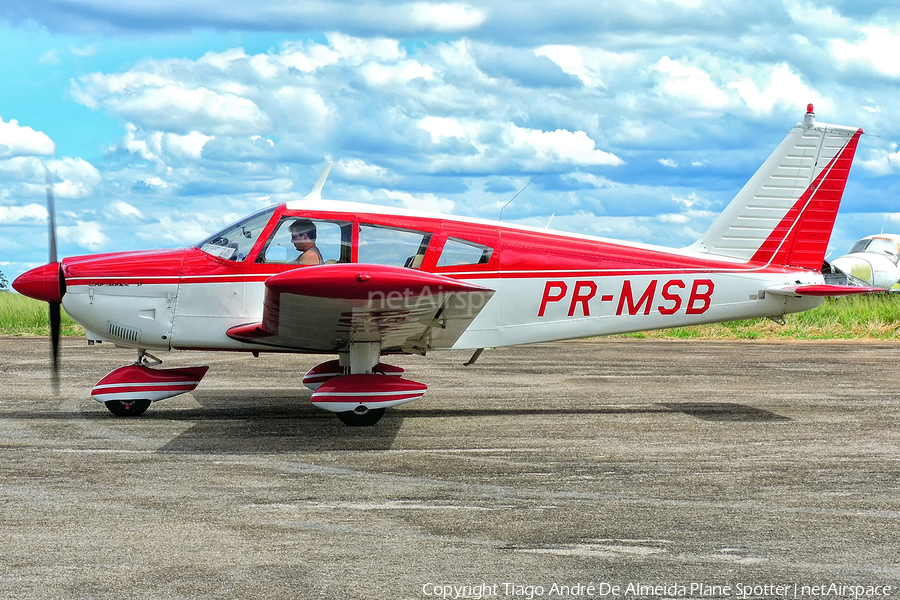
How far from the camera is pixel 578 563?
4648mm

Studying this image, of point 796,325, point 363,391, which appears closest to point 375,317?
point 363,391

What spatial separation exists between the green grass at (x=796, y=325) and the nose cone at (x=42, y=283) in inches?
492

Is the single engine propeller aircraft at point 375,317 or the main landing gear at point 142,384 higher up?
the single engine propeller aircraft at point 375,317

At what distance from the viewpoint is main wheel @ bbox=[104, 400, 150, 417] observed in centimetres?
900

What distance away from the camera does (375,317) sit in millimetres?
7516

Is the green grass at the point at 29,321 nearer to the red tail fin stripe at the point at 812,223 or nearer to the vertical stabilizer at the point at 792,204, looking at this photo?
the vertical stabilizer at the point at 792,204

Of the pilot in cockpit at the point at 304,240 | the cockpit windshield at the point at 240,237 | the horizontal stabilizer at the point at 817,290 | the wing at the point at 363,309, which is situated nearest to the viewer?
the wing at the point at 363,309

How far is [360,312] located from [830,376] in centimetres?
877

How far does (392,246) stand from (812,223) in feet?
16.5

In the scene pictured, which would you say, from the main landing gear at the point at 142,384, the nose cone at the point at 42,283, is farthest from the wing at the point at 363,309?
the nose cone at the point at 42,283

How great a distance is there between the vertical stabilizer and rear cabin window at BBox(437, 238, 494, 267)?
272 centimetres

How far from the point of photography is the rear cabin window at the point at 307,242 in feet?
27.9

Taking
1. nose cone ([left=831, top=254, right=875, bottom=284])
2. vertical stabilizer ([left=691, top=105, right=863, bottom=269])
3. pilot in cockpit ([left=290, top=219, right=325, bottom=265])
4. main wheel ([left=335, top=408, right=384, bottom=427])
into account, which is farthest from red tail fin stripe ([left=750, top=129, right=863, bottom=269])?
nose cone ([left=831, top=254, right=875, bottom=284])

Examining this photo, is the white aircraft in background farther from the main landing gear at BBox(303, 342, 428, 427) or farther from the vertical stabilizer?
the main landing gear at BBox(303, 342, 428, 427)
